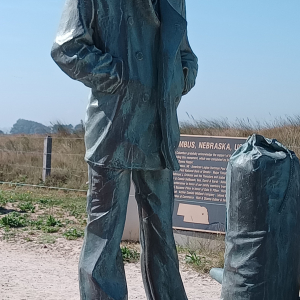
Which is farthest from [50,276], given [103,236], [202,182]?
[103,236]

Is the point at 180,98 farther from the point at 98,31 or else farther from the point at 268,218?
the point at 268,218

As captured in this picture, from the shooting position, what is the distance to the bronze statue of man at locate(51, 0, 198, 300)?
332 centimetres

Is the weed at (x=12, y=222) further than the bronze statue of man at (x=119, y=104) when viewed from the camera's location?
Yes

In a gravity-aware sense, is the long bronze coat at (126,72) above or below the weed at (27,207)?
above

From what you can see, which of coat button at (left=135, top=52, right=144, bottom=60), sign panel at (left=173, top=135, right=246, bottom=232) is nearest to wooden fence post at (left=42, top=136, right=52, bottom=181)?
sign panel at (left=173, top=135, right=246, bottom=232)

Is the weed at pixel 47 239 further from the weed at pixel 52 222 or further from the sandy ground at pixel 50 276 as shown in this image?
the weed at pixel 52 222

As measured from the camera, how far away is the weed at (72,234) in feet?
27.2

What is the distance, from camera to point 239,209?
11.9 feet

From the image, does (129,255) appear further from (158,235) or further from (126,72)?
(126,72)

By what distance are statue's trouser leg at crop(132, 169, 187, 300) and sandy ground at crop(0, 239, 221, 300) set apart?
1934 mm

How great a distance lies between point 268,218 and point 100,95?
1.22 meters

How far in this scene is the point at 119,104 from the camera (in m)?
3.41

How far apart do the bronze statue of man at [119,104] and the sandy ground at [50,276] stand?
2.18m

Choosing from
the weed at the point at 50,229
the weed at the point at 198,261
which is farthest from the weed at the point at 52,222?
the weed at the point at 198,261
